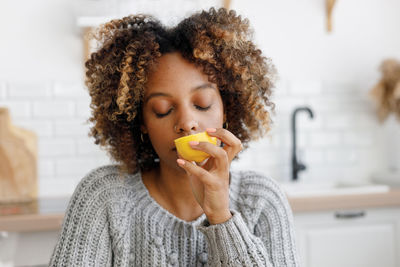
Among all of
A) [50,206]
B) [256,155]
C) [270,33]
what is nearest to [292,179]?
[256,155]

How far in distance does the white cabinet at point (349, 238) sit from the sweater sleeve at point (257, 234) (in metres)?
0.72

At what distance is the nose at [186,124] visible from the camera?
90 centimetres

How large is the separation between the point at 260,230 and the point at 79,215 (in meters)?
0.42

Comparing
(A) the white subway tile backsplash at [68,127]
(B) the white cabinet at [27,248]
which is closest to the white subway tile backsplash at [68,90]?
(A) the white subway tile backsplash at [68,127]

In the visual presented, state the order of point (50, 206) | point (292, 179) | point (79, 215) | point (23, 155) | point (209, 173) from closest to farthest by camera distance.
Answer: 1. point (209, 173)
2. point (79, 215)
3. point (50, 206)
4. point (23, 155)
5. point (292, 179)

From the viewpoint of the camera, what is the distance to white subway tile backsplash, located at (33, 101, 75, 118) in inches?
81.9

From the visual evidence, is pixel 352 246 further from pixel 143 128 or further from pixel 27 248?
pixel 27 248

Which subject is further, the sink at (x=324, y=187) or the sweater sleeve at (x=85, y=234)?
the sink at (x=324, y=187)

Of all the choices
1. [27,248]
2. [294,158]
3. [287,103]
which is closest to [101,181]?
[27,248]

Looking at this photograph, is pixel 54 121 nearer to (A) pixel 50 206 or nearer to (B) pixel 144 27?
(A) pixel 50 206

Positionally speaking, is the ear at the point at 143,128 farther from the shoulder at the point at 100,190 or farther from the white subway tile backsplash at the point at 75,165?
the white subway tile backsplash at the point at 75,165

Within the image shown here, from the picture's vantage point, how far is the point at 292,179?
222 centimetres

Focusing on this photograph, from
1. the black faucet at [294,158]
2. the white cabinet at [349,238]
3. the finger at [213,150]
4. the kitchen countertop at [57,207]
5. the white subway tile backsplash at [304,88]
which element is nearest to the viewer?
the finger at [213,150]

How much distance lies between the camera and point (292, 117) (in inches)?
87.1
